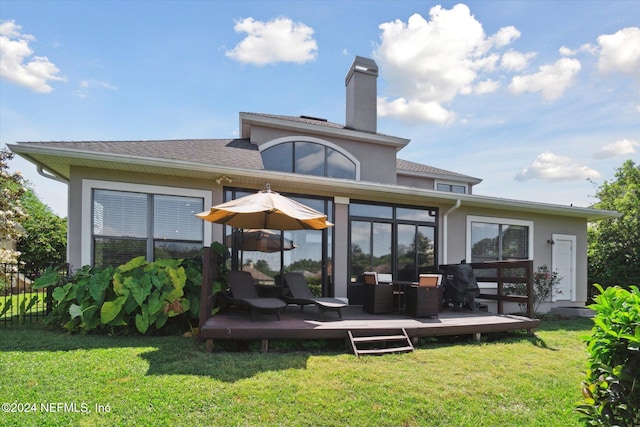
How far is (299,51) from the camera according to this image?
33.6 feet

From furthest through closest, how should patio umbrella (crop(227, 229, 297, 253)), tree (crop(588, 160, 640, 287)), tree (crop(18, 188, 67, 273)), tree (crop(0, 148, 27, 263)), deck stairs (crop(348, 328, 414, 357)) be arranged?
tree (crop(18, 188, 67, 273)) < tree (crop(588, 160, 640, 287)) < tree (crop(0, 148, 27, 263)) < patio umbrella (crop(227, 229, 297, 253)) < deck stairs (crop(348, 328, 414, 357))

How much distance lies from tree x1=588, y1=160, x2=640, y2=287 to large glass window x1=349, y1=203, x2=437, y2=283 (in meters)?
8.99

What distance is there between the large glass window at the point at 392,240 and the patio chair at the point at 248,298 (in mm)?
2877

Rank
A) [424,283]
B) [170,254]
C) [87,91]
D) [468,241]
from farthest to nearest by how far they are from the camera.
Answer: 1. [468,241]
2. [87,91]
3. [170,254]
4. [424,283]

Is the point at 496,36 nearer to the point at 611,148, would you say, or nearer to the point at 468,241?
the point at 468,241

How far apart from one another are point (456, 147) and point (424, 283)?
7.76 meters

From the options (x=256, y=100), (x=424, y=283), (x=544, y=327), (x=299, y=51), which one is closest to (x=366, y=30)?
(x=299, y=51)

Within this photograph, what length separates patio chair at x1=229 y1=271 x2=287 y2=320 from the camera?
18.0 ft

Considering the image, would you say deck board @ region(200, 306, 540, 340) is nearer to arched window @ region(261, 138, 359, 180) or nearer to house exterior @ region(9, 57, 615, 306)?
house exterior @ region(9, 57, 615, 306)

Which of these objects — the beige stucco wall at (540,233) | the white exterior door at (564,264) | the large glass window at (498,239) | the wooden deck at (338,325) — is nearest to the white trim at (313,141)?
the beige stucco wall at (540,233)

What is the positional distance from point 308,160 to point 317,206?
114 inches

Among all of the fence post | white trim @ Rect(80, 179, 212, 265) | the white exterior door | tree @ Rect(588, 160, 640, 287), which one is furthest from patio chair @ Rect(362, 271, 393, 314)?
tree @ Rect(588, 160, 640, 287)

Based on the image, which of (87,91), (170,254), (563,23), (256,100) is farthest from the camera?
(256,100)

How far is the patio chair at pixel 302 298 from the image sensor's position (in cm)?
605
